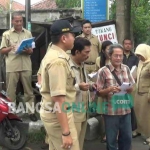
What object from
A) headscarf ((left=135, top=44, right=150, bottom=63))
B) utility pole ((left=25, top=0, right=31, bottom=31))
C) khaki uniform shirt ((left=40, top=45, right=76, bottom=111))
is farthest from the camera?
utility pole ((left=25, top=0, right=31, bottom=31))

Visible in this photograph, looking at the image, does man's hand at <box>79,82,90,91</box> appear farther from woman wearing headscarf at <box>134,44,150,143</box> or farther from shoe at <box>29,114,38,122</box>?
shoe at <box>29,114,38,122</box>

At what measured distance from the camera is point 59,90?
2674 millimetres

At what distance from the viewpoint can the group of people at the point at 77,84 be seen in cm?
276

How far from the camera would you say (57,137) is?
2.88 metres

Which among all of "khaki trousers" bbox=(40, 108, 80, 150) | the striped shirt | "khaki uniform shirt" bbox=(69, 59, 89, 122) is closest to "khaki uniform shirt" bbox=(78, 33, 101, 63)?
the striped shirt

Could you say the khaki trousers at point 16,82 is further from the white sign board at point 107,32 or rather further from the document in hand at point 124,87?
the document in hand at point 124,87

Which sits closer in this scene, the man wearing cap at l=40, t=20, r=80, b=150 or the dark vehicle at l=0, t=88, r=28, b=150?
the man wearing cap at l=40, t=20, r=80, b=150

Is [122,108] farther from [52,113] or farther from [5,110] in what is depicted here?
[5,110]

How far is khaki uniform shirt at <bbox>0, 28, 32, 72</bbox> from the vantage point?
5.43 metres

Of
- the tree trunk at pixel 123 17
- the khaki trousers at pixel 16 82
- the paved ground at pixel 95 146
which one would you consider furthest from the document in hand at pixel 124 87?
the tree trunk at pixel 123 17

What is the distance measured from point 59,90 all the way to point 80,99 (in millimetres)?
1045

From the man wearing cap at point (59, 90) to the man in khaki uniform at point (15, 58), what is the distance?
255 centimetres

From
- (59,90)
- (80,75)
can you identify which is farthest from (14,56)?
(59,90)

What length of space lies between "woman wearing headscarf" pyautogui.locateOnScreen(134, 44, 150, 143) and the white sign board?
4.92 feet
